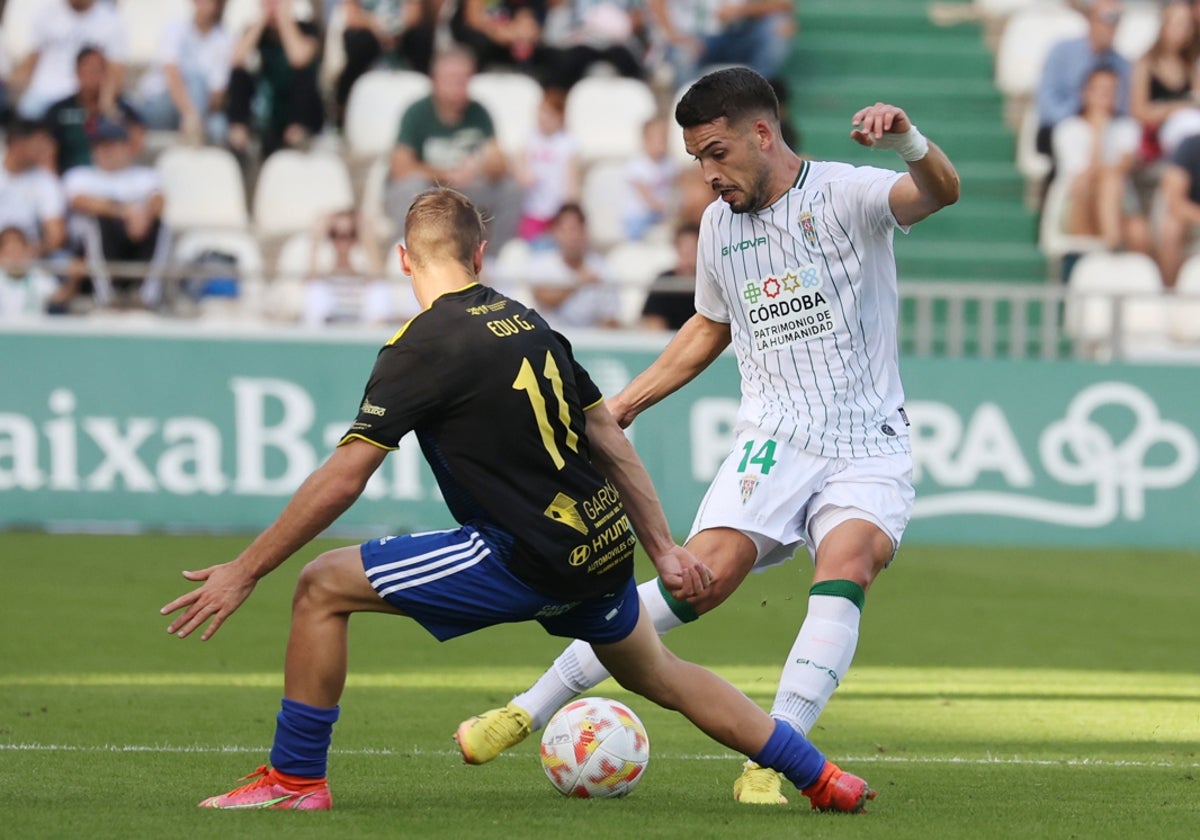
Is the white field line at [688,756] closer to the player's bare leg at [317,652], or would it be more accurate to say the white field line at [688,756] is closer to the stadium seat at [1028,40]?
the player's bare leg at [317,652]

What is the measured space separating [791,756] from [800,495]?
1.27 meters

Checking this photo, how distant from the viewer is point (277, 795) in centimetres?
587

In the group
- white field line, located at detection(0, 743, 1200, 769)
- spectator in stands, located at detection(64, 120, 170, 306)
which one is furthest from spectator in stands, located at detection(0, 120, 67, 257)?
white field line, located at detection(0, 743, 1200, 769)

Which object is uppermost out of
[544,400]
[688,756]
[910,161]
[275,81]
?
[910,161]

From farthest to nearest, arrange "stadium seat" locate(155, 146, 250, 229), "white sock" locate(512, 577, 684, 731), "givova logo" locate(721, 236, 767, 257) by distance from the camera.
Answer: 1. "stadium seat" locate(155, 146, 250, 229)
2. "givova logo" locate(721, 236, 767, 257)
3. "white sock" locate(512, 577, 684, 731)

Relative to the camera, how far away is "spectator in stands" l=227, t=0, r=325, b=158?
18.5m

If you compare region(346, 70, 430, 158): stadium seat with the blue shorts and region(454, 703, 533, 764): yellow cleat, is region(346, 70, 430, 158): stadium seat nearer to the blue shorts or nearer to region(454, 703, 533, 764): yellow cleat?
region(454, 703, 533, 764): yellow cleat

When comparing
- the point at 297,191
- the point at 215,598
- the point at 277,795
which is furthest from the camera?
the point at 297,191

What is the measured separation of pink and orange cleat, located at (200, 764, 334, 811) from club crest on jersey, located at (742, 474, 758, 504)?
1.88m

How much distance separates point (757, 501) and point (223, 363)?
8562mm

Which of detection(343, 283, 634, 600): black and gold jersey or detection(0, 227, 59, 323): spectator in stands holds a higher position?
detection(343, 283, 634, 600): black and gold jersey

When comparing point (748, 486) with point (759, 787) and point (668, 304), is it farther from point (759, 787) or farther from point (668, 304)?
point (668, 304)

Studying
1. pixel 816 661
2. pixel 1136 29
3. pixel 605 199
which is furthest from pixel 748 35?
pixel 816 661

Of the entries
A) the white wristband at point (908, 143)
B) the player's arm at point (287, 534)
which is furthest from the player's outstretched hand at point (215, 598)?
the white wristband at point (908, 143)
